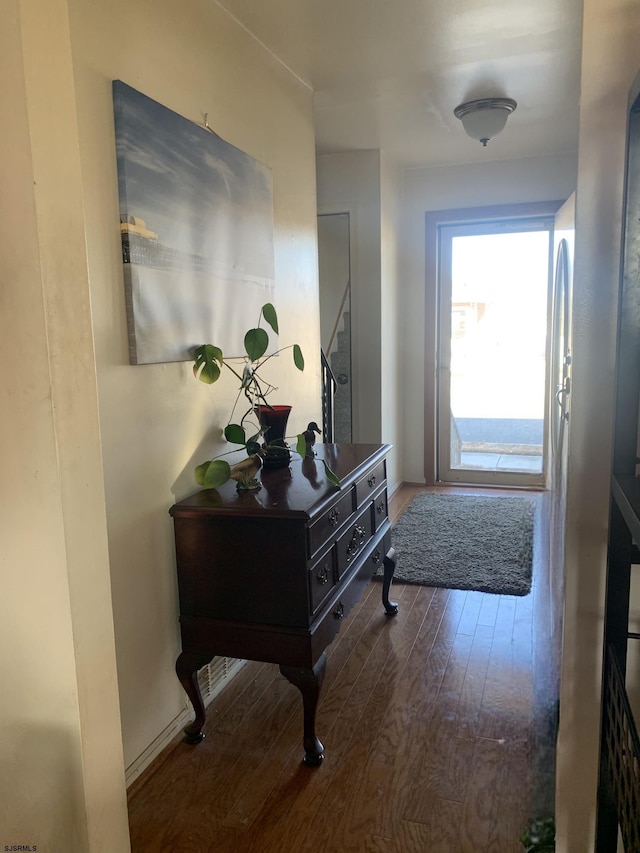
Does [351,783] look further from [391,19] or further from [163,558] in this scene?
[391,19]

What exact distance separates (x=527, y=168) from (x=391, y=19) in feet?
8.27

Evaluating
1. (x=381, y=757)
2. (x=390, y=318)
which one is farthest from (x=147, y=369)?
(x=390, y=318)

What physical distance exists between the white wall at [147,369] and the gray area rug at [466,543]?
5.33ft

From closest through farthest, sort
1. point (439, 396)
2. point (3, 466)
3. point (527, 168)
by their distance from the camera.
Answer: point (3, 466)
point (527, 168)
point (439, 396)

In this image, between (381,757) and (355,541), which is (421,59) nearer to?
(355,541)

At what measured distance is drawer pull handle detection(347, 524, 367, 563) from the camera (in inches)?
91.1

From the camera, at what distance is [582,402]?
4.29 feet

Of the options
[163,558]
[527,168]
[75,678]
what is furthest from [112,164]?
[527,168]

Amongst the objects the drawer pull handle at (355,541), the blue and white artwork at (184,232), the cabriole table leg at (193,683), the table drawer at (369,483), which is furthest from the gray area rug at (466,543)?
the blue and white artwork at (184,232)

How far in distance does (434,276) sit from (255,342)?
10.7 feet

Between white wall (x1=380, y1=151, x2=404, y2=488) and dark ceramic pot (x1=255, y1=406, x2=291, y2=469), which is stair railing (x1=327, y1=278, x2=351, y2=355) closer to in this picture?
white wall (x1=380, y1=151, x2=404, y2=488)

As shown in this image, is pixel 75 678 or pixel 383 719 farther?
pixel 383 719

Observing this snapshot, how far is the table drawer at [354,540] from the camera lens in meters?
2.21

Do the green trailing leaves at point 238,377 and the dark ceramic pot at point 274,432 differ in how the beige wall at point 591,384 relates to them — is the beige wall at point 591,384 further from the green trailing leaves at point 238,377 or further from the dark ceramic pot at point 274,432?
the dark ceramic pot at point 274,432
